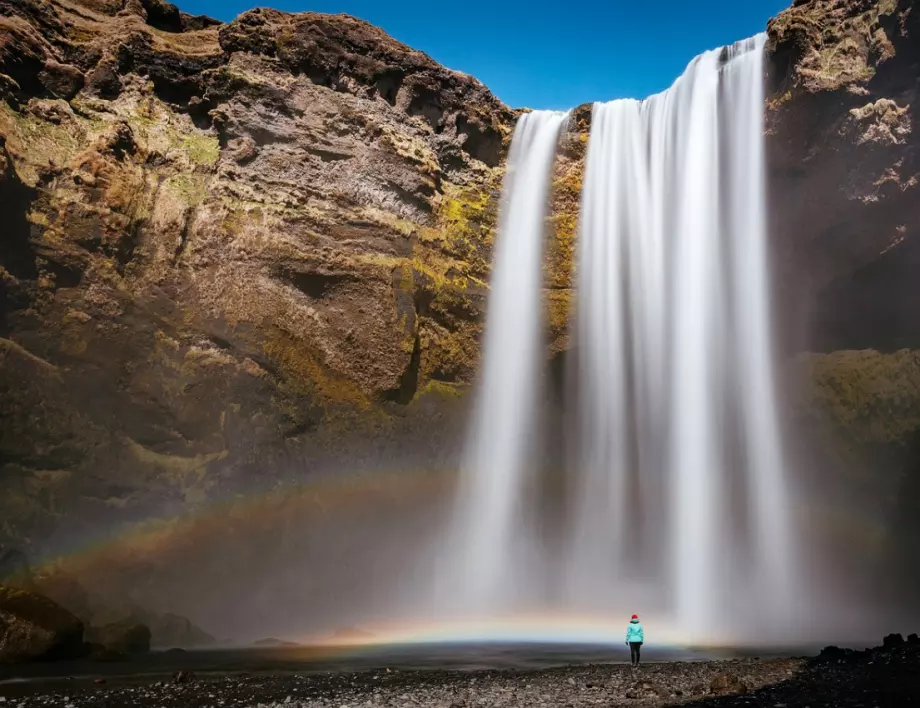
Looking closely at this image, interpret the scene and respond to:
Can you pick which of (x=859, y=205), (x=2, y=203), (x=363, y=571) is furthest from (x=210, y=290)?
(x=859, y=205)

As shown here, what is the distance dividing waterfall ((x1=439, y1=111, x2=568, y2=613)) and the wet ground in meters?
9.13

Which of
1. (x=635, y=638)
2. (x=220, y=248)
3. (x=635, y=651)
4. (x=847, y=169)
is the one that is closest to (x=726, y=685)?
(x=635, y=638)

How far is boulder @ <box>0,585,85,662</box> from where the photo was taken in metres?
14.1

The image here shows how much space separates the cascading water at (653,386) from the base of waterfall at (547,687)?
8112 millimetres

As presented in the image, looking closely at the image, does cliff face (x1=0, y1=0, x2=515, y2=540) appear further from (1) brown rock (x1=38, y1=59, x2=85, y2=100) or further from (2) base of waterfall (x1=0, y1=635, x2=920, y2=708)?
(2) base of waterfall (x1=0, y1=635, x2=920, y2=708)

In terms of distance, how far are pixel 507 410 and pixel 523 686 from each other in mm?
13583

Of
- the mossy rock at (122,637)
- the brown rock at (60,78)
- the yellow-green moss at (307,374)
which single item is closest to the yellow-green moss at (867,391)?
the yellow-green moss at (307,374)

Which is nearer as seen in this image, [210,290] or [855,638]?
[855,638]

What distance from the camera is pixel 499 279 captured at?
25984 mm

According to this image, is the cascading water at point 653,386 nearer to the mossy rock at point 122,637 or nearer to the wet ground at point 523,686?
the wet ground at point 523,686

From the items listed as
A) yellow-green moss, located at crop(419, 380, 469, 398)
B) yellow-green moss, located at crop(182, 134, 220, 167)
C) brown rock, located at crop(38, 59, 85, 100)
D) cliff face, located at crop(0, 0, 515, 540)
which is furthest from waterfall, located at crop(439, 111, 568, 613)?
brown rock, located at crop(38, 59, 85, 100)

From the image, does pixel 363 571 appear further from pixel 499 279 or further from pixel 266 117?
pixel 266 117

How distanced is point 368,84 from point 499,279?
8229 mm

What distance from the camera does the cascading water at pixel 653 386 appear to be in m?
22.2
